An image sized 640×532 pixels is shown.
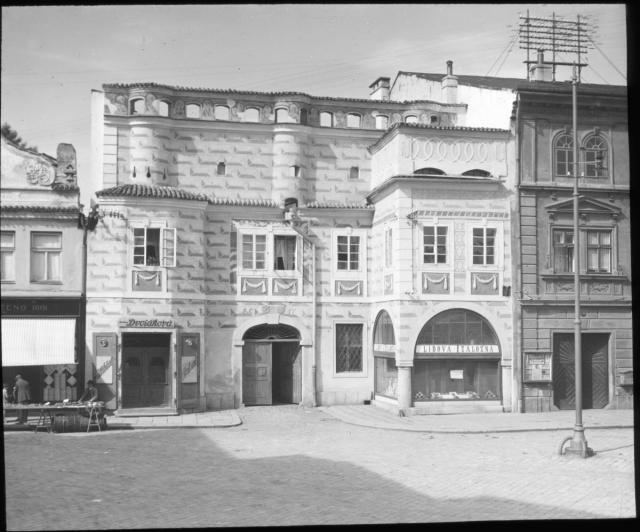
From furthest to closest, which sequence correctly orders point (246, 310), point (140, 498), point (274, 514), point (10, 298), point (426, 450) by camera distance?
point (246, 310) < point (10, 298) < point (426, 450) < point (140, 498) < point (274, 514)

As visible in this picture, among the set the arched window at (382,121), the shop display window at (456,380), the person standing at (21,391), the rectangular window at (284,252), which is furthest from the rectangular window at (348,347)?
the person standing at (21,391)

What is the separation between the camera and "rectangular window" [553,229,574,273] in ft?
100

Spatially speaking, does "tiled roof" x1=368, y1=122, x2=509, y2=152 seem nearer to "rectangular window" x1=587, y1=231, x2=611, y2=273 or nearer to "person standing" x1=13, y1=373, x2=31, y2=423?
"rectangular window" x1=587, y1=231, x2=611, y2=273

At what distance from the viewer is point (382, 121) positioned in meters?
34.0

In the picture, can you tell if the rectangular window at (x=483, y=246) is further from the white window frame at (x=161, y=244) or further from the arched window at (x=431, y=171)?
the white window frame at (x=161, y=244)

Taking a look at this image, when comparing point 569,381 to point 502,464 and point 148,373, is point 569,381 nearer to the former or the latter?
point 502,464

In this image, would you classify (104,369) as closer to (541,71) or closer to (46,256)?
(46,256)

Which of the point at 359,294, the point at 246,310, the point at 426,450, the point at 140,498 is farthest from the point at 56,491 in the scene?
the point at 359,294

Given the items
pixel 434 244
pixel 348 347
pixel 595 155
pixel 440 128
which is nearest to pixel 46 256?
pixel 348 347

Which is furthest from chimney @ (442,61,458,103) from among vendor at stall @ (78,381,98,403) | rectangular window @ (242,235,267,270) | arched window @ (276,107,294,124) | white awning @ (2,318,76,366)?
vendor at stall @ (78,381,98,403)

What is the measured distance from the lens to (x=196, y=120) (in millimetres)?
32281

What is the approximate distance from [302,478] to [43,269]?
47.6ft

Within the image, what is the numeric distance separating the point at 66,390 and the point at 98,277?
3807 mm

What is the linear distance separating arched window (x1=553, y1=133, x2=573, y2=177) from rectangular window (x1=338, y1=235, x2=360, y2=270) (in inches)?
292
